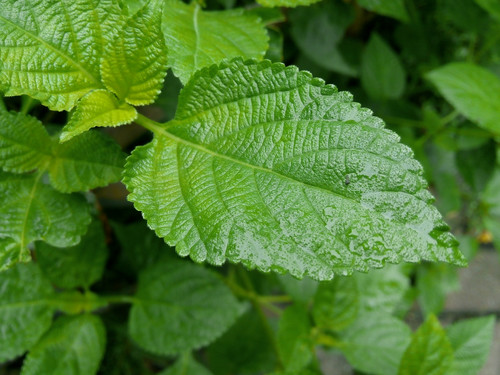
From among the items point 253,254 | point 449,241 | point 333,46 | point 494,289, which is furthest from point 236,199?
point 494,289

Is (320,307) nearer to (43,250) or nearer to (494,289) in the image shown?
(43,250)

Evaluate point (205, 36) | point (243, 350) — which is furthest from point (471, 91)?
point (243, 350)

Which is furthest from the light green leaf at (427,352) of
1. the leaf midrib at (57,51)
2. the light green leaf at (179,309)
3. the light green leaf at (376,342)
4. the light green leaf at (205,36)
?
the leaf midrib at (57,51)

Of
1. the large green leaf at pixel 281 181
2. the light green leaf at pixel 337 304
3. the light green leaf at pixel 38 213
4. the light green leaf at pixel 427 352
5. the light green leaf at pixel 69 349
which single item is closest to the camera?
the large green leaf at pixel 281 181

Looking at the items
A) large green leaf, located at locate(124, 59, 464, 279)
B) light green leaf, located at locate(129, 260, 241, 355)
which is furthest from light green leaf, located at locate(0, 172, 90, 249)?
light green leaf, located at locate(129, 260, 241, 355)

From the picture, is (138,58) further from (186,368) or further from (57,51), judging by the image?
(186,368)

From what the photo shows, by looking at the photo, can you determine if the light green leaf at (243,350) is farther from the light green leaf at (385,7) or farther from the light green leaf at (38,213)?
the light green leaf at (385,7)

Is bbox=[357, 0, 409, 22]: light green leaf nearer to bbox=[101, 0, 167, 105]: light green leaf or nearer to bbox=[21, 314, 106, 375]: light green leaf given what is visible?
bbox=[101, 0, 167, 105]: light green leaf
